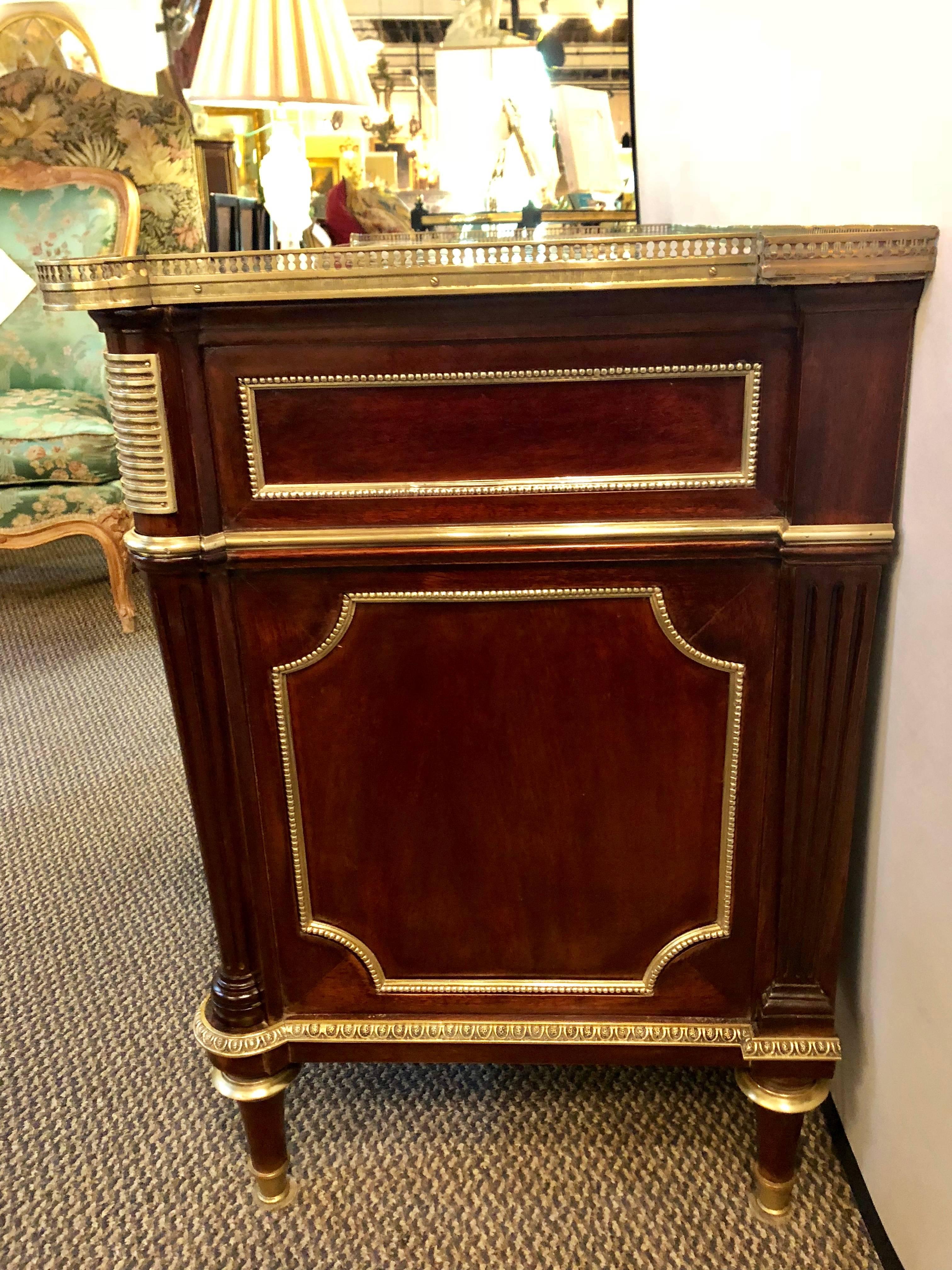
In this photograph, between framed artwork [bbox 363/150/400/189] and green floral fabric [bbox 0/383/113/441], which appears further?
framed artwork [bbox 363/150/400/189]

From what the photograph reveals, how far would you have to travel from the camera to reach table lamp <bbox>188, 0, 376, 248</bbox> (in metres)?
1.37

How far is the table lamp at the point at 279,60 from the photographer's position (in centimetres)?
137

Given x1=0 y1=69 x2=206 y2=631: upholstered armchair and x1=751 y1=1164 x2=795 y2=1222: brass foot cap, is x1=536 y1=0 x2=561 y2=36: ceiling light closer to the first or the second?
x1=0 y1=69 x2=206 y2=631: upholstered armchair

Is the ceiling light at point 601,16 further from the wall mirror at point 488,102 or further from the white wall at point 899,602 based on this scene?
the white wall at point 899,602

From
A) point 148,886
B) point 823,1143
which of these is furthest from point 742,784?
point 148,886

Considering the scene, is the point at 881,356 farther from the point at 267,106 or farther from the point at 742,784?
the point at 267,106

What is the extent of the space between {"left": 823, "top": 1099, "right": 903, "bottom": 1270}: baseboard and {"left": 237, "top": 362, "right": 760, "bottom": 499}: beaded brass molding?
591 millimetres

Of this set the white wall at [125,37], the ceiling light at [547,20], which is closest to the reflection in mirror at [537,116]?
the ceiling light at [547,20]

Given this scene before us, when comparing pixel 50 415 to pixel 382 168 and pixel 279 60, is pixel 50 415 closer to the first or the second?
pixel 279 60

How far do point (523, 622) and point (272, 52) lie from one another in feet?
3.86

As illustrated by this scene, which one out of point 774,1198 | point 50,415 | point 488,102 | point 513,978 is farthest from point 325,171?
point 774,1198

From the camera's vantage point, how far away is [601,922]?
0.72m

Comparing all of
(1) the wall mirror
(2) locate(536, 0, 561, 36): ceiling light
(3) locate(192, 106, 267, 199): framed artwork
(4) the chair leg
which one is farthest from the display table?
(3) locate(192, 106, 267, 199): framed artwork

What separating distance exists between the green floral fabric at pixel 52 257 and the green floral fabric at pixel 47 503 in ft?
1.12
